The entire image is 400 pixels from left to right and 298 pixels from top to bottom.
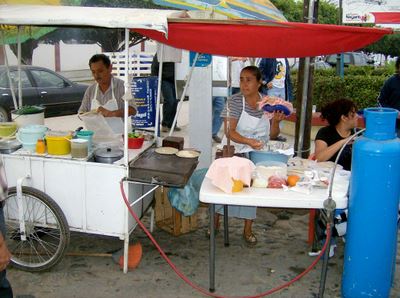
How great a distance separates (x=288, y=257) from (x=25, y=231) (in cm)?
208

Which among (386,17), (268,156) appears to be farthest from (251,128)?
(386,17)

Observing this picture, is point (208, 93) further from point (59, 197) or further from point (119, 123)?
point (59, 197)

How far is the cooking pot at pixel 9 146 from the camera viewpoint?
3.56 m

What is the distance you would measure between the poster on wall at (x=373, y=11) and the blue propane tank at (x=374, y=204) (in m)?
7.41

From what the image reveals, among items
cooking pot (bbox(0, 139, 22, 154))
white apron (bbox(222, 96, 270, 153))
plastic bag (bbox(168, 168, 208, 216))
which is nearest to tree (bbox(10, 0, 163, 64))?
white apron (bbox(222, 96, 270, 153))

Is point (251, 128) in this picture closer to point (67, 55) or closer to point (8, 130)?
point (8, 130)

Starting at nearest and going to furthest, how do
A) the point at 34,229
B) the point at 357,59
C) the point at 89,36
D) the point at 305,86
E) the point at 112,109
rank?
the point at 34,229, the point at 112,109, the point at 305,86, the point at 89,36, the point at 357,59

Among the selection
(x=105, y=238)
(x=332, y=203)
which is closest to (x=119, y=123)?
(x=105, y=238)

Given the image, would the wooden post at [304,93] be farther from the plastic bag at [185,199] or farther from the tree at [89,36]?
the tree at [89,36]

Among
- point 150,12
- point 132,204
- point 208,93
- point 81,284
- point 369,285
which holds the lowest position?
point 81,284

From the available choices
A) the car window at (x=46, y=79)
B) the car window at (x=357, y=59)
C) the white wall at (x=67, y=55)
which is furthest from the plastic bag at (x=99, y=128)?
the car window at (x=357, y=59)

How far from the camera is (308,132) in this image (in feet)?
17.3

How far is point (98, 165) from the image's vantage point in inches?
132

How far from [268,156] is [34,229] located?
Result: 1929mm
